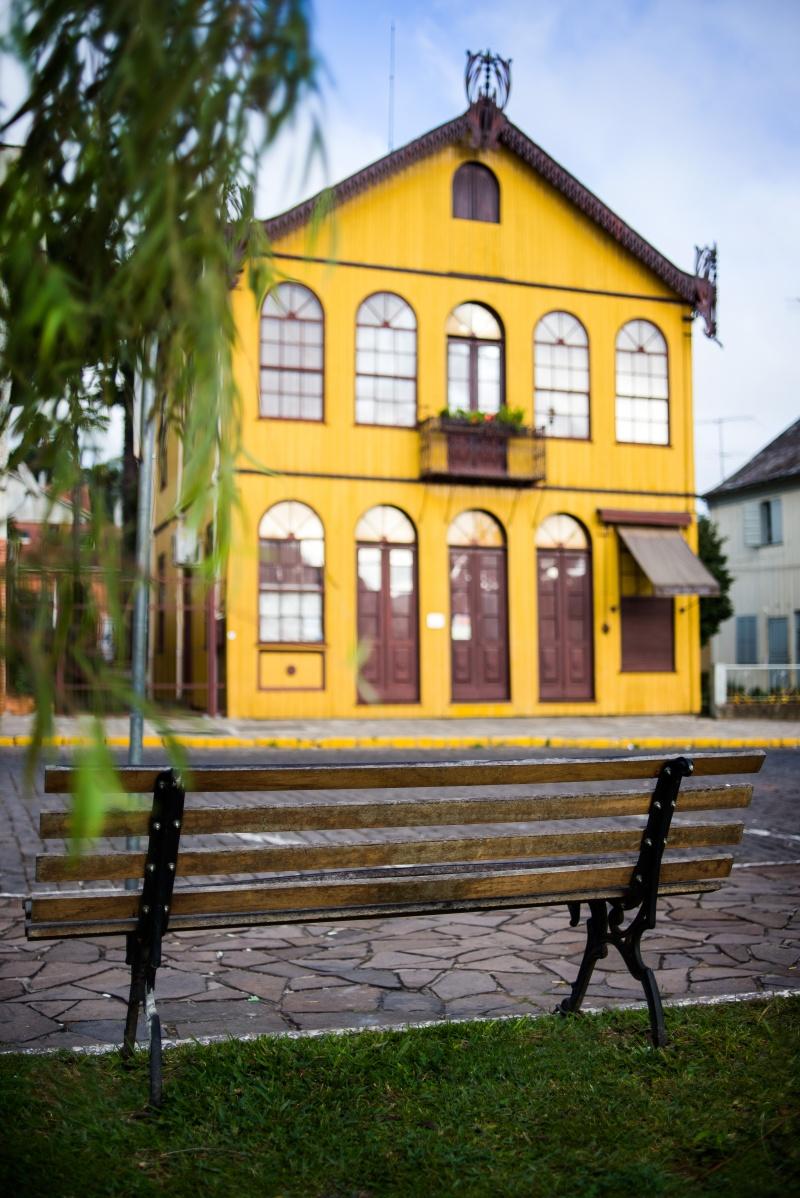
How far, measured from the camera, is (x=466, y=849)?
3.71m

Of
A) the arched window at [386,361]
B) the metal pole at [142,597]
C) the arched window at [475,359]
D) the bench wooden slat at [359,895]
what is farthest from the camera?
the arched window at [475,359]

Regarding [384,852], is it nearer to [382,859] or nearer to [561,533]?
[382,859]

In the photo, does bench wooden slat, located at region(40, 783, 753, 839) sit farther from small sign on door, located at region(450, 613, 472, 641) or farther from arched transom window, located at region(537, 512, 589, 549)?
arched transom window, located at region(537, 512, 589, 549)

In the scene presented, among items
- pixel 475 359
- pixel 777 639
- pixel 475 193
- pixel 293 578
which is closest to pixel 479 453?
pixel 475 359

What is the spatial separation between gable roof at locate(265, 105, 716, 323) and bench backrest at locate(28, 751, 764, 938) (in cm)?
1708

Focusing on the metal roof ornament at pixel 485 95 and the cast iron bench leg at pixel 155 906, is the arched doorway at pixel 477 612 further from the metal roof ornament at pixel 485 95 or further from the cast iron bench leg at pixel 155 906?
the cast iron bench leg at pixel 155 906

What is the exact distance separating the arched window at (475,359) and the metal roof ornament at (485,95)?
3.09m

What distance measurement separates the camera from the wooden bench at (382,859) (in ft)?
10.8

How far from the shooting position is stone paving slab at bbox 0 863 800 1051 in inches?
165

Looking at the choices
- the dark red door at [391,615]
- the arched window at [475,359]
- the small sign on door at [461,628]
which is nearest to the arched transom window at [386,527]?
the dark red door at [391,615]

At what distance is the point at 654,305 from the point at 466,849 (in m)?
20.8

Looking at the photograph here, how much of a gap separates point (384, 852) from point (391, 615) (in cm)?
1686

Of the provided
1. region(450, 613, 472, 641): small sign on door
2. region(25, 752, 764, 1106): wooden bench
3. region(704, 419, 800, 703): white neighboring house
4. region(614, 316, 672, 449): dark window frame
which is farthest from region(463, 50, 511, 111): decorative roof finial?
region(25, 752, 764, 1106): wooden bench

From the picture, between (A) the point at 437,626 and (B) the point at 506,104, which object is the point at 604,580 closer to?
(A) the point at 437,626
